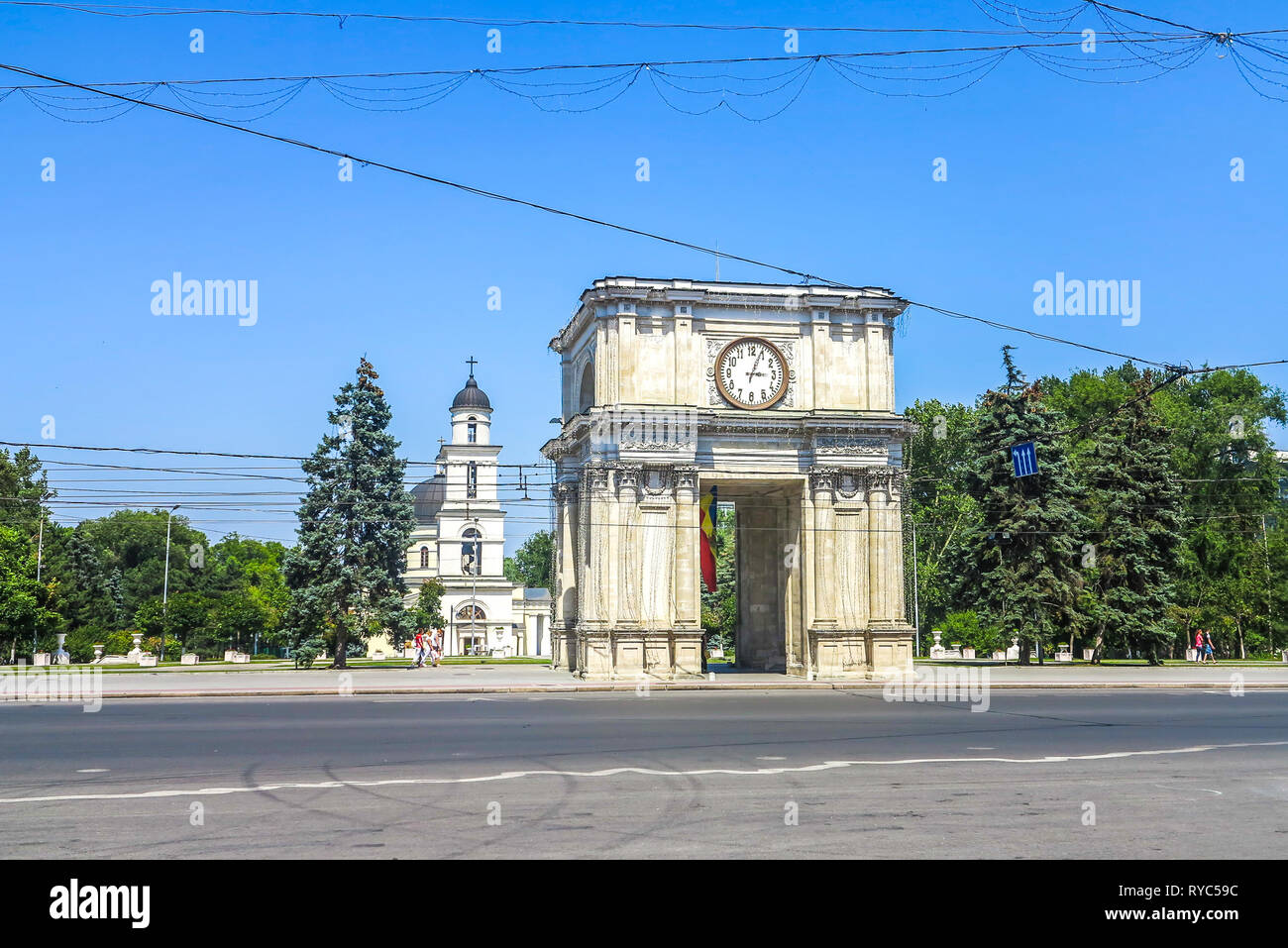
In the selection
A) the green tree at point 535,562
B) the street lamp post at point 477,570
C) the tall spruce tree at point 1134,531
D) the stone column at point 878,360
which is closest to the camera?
the stone column at point 878,360

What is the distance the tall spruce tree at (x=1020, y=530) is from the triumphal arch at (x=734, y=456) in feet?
51.1

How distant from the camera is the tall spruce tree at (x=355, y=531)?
55.5m

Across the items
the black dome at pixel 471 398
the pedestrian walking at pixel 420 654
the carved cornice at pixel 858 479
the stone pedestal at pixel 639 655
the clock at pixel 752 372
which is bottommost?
the pedestrian walking at pixel 420 654

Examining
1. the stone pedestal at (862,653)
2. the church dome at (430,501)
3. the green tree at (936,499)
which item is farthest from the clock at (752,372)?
the church dome at (430,501)

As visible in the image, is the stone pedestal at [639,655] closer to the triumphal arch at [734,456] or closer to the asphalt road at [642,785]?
the triumphal arch at [734,456]

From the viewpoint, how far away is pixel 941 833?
31.3ft

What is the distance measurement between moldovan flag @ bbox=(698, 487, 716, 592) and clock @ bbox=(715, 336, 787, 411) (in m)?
3.65

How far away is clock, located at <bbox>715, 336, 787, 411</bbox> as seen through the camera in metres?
38.4

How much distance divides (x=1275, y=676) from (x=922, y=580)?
3699cm

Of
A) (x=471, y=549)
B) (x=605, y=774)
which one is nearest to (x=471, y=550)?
(x=471, y=549)

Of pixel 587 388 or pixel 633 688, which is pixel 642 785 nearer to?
pixel 633 688

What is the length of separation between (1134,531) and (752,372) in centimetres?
2681
